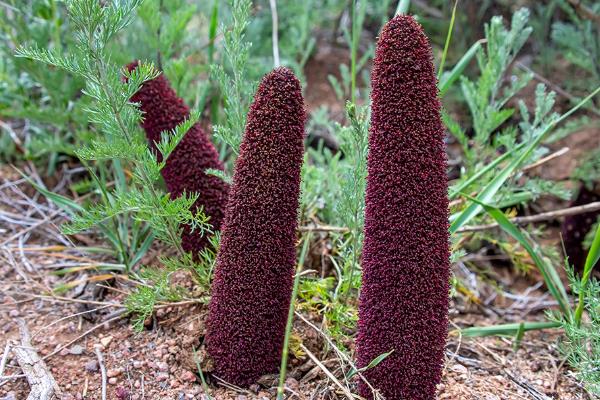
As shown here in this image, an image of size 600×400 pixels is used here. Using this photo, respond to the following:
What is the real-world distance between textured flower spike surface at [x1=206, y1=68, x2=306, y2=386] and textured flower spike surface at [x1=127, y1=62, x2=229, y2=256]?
45cm

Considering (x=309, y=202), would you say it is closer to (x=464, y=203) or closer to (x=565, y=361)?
(x=464, y=203)

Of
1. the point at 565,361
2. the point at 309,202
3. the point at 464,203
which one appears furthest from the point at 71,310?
the point at 565,361

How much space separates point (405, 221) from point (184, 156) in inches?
41.9

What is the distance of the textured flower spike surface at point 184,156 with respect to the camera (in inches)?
110

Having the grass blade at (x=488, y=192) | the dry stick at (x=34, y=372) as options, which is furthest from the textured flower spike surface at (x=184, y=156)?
the grass blade at (x=488, y=192)

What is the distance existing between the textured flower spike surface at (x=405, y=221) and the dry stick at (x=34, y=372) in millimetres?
1148

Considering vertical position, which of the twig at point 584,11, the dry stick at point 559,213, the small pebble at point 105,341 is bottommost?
the small pebble at point 105,341

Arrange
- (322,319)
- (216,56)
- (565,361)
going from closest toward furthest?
(322,319)
(565,361)
(216,56)

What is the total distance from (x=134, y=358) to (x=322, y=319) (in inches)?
30.3

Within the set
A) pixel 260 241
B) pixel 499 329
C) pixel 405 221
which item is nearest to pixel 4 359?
pixel 260 241

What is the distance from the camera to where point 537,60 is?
5742mm

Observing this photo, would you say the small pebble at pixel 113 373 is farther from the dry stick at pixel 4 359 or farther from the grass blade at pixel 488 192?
the grass blade at pixel 488 192

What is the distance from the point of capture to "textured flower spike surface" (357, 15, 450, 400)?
2.07 meters

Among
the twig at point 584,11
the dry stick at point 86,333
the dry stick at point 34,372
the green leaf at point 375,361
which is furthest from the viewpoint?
the twig at point 584,11
